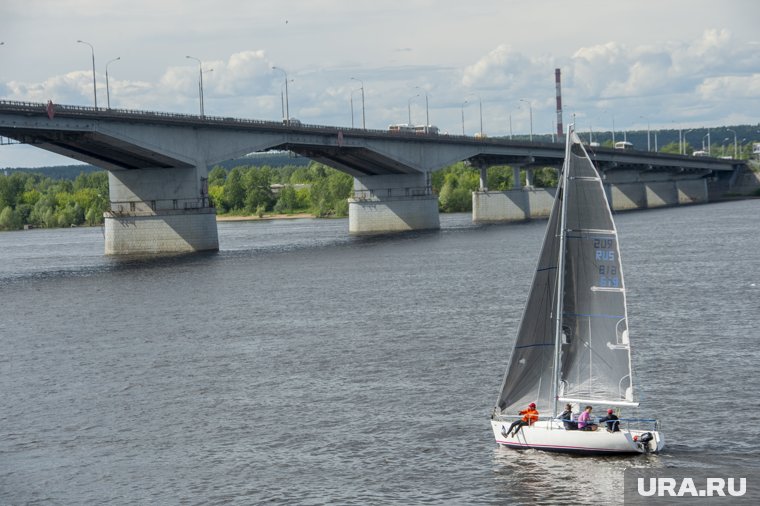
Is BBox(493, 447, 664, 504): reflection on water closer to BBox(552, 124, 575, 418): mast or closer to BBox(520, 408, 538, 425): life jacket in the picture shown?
BBox(520, 408, 538, 425): life jacket

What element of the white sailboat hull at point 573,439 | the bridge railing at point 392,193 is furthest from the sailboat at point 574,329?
the bridge railing at point 392,193

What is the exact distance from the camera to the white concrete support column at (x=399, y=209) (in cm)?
14875

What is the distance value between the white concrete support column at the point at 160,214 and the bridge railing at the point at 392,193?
39.4 m

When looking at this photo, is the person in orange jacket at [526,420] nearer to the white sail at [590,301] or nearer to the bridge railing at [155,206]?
the white sail at [590,301]

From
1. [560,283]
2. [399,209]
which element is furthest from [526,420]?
[399,209]

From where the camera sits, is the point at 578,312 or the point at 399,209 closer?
the point at 578,312

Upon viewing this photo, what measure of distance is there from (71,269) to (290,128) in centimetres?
3194

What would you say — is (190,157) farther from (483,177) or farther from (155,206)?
(483,177)

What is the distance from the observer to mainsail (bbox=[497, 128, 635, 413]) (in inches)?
1283

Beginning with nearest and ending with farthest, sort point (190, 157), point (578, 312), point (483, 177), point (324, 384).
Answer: point (578, 312) → point (324, 384) → point (190, 157) → point (483, 177)

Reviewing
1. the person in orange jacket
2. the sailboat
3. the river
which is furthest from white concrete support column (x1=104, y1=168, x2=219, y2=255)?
the person in orange jacket

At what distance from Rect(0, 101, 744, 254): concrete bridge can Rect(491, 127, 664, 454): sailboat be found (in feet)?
208

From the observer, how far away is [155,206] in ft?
375

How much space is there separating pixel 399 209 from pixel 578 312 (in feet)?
383
